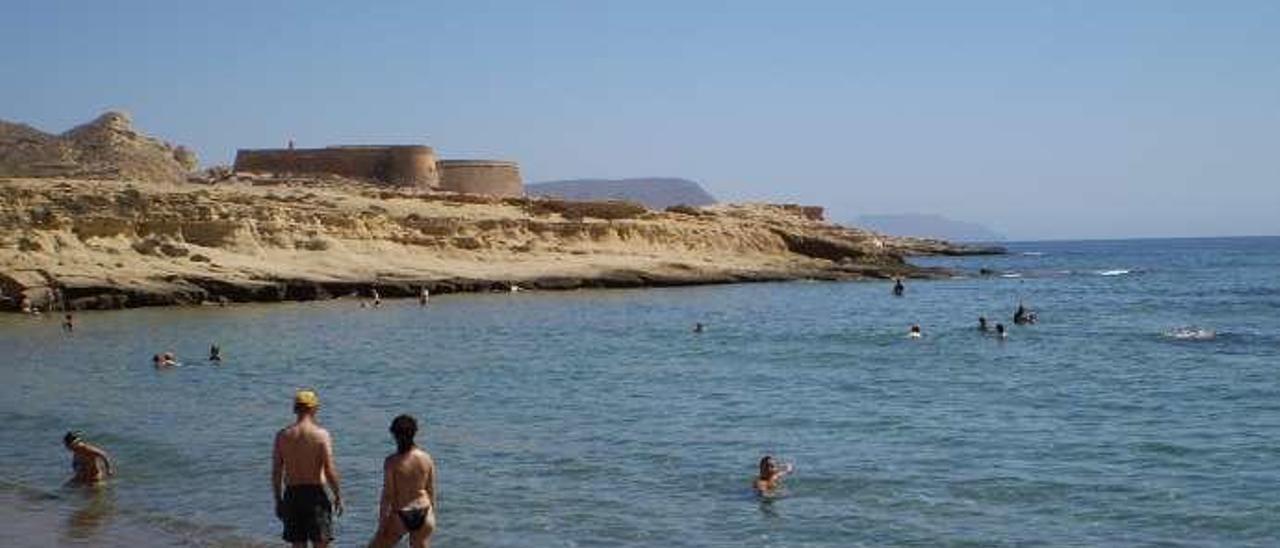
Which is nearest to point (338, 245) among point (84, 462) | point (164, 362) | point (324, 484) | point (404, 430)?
point (164, 362)

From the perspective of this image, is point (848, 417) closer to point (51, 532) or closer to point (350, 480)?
point (350, 480)

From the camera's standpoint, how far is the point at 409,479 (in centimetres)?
791

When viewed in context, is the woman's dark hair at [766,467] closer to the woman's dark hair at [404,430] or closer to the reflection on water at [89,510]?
the woman's dark hair at [404,430]

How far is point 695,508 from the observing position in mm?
11836

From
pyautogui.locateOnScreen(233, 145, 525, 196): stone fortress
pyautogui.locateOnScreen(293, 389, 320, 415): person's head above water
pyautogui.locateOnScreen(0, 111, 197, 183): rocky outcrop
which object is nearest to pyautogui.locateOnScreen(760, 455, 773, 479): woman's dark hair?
pyautogui.locateOnScreen(293, 389, 320, 415): person's head above water

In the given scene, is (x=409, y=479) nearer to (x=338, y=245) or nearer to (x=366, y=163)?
(x=338, y=245)

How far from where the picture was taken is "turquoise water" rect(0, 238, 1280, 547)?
11.4 metres

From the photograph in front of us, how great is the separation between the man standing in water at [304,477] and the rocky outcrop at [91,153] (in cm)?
4940

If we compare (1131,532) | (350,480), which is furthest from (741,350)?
(1131,532)

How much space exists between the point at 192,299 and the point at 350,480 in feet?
93.1

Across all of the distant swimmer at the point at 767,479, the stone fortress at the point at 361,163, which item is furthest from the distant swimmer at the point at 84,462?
the stone fortress at the point at 361,163

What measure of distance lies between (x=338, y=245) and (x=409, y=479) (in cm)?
3919

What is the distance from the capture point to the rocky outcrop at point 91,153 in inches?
2248

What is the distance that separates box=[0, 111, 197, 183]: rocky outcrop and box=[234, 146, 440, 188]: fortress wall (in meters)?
5.26
